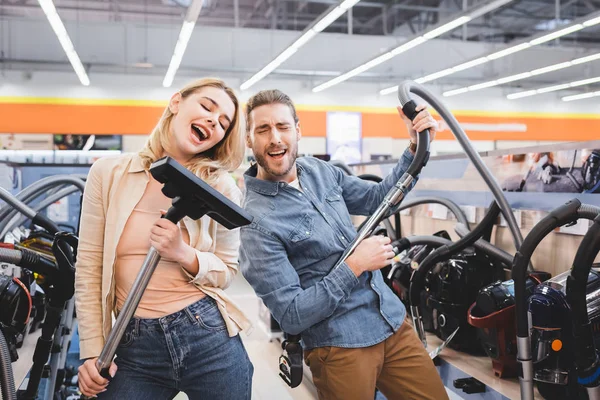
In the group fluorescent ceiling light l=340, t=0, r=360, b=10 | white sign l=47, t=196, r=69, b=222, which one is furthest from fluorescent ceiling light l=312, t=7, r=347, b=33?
white sign l=47, t=196, r=69, b=222

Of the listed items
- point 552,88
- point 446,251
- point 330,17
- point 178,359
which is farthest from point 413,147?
point 552,88

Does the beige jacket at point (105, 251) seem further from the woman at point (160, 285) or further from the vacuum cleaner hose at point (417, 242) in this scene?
the vacuum cleaner hose at point (417, 242)

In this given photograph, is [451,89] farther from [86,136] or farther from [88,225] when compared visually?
[88,225]

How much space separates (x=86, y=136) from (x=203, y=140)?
1398cm

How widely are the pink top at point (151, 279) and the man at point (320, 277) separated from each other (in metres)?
0.36

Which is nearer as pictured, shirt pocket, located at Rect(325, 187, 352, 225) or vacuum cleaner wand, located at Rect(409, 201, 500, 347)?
shirt pocket, located at Rect(325, 187, 352, 225)

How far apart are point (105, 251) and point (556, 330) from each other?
55.0 inches

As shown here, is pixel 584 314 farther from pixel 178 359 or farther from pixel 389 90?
pixel 389 90

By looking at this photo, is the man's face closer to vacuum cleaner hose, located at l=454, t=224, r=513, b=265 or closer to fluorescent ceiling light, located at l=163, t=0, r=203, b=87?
vacuum cleaner hose, located at l=454, t=224, r=513, b=265

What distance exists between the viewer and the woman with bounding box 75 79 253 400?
1448 millimetres

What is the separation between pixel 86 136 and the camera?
14.4 metres

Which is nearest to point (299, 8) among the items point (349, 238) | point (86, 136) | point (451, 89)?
point (451, 89)

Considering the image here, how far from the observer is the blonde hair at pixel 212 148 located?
5.09 feet

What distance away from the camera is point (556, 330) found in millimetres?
1812
